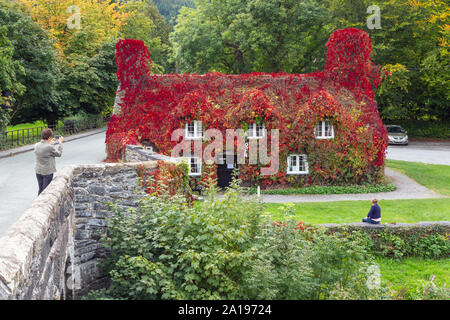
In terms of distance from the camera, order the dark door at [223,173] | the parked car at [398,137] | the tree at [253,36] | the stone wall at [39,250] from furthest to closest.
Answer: the parked car at [398,137]
the tree at [253,36]
the dark door at [223,173]
the stone wall at [39,250]

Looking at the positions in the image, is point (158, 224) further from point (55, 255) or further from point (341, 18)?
point (341, 18)

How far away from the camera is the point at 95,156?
24.9 m

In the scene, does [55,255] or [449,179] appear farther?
[449,179]

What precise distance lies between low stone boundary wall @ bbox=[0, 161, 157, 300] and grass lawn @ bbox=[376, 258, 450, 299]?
7426 millimetres

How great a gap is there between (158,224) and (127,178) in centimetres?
225

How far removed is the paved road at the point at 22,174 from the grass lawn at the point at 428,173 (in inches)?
691

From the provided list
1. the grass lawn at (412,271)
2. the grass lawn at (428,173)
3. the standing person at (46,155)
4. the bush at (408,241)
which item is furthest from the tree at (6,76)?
the grass lawn at (428,173)

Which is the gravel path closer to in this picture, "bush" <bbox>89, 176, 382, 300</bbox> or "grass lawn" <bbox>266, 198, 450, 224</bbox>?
"grass lawn" <bbox>266, 198, 450, 224</bbox>

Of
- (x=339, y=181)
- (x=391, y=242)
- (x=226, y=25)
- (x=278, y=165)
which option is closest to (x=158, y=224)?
(x=391, y=242)

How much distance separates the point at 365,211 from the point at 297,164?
5076 millimetres

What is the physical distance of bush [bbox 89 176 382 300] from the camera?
22.3 ft

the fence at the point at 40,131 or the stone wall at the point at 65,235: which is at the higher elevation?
the fence at the point at 40,131

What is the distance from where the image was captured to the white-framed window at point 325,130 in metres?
21.5

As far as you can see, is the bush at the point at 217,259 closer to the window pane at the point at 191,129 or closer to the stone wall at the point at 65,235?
the stone wall at the point at 65,235
